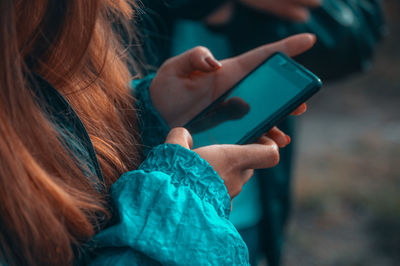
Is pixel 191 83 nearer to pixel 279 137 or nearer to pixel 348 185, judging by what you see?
pixel 279 137

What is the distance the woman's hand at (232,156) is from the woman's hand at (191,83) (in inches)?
5.8

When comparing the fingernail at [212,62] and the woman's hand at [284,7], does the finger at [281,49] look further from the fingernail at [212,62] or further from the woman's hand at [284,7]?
the woman's hand at [284,7]

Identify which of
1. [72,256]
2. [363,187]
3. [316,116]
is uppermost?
[72,256]

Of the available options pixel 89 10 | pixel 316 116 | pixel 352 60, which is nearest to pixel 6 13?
pixel 89 10

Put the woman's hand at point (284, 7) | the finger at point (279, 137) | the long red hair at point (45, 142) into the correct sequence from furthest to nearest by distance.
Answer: the woman's hand at point (284, 7) → the finger at point (279, 137) → the long red hair at point (45, 142)

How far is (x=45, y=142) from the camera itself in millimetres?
468

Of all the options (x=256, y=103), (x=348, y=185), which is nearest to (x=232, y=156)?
(x=256, y=103)

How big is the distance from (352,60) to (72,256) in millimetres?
923

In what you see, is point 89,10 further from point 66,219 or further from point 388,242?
point 388,242

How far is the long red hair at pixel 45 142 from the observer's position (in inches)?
17.1

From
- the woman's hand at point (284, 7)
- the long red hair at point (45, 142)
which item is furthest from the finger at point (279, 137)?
the woman's hand at point (284, 7)

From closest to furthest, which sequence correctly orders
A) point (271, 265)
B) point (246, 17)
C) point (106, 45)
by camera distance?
point (106, 45)
point (246, 17)
point (271, 265)

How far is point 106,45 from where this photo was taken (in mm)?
614

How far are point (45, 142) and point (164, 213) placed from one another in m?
0.17
